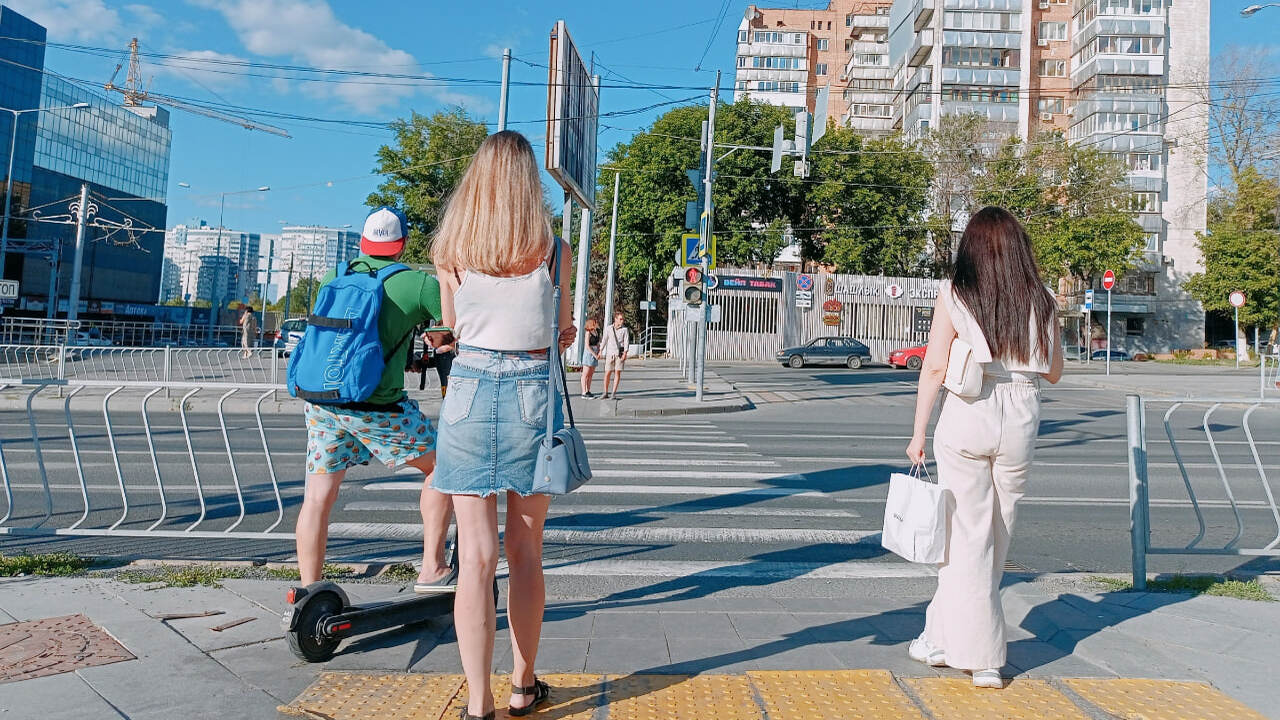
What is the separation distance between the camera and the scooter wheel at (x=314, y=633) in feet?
11.6

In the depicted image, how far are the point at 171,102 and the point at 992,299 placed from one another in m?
43.0

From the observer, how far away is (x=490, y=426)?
116 inches

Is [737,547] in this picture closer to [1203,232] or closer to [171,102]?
[171,102]

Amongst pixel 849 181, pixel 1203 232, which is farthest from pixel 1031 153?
pixel 1203 232

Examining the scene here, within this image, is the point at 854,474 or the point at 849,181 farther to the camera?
the point at 849,181

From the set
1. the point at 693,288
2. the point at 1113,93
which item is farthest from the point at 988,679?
the point at 1113,93

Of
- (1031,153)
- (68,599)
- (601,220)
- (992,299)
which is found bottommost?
(68,599)

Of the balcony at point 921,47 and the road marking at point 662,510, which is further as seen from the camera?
the balcony at point 921,47

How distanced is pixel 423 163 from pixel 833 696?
48747mm

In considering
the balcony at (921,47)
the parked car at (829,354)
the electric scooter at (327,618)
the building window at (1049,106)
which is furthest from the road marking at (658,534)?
the building window at (1049,106)

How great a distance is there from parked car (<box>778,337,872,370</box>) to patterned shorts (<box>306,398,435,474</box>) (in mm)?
36560

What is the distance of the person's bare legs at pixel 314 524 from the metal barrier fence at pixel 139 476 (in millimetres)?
1956

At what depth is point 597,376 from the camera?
29.5 meters

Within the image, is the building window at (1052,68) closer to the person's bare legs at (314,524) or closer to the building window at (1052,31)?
the building window at (1052,31)
